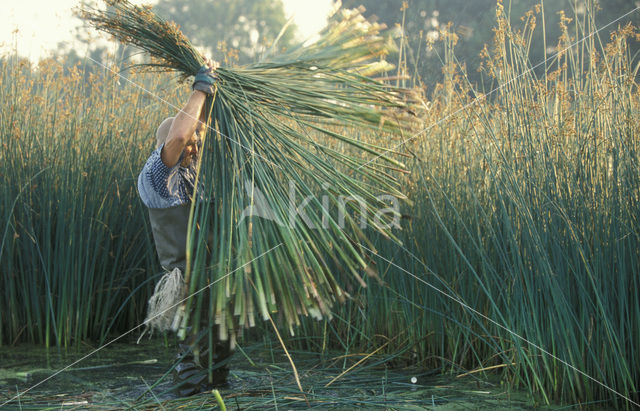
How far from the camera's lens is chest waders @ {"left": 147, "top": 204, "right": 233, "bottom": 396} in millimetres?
2143

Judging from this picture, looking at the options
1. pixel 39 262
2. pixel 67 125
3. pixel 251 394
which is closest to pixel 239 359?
pixel 251 394

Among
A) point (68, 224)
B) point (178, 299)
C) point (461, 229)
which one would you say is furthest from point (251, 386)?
point (68, 224)

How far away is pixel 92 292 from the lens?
133 inches

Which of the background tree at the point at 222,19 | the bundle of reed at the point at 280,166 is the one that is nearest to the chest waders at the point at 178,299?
Result: the bundle of reed at the point at 280,166

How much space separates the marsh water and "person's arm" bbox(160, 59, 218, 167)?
0.85m

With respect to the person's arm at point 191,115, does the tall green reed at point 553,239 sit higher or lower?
lower

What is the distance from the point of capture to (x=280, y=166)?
6.16 ft

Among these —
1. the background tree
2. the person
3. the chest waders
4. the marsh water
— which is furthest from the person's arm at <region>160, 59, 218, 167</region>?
the background tree

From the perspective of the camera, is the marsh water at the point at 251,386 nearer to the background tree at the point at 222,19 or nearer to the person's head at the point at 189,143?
the person's head at the point at 189,143

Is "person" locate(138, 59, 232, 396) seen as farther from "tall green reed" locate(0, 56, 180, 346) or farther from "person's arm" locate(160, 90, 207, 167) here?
"tall green reed" locate(0, 56, 180, 346)

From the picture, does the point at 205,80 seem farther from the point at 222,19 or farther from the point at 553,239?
the point at 222,19

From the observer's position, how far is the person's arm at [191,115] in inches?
77.8

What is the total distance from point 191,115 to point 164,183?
0.37m

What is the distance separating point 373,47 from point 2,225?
2467 mm
